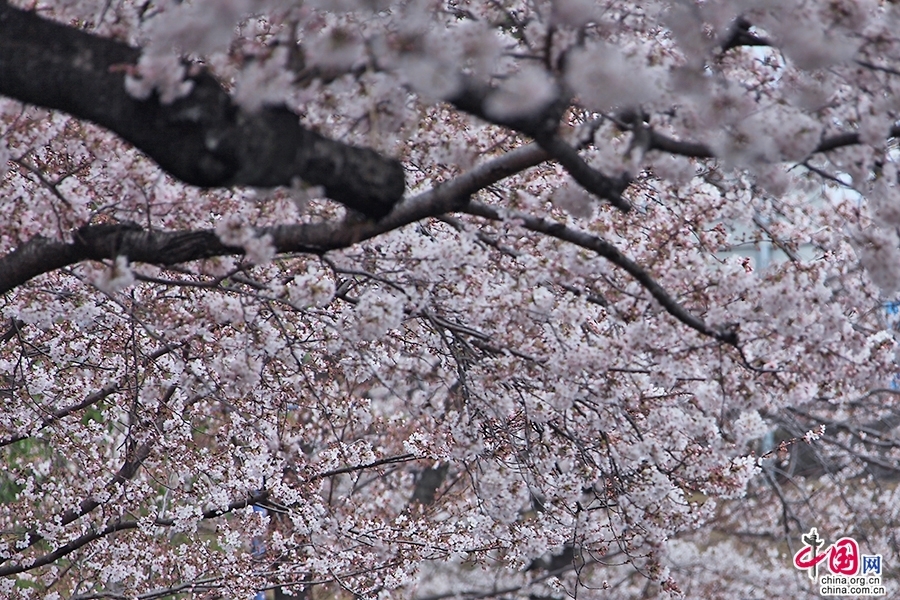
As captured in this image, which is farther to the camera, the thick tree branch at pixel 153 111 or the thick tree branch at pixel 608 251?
the thick tree branch at pixel 608 251

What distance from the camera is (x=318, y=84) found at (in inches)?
118

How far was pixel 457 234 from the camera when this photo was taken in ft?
15.7

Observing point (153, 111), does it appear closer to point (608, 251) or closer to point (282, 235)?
point (282, 235)

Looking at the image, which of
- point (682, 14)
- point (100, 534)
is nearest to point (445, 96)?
point (682, 14)

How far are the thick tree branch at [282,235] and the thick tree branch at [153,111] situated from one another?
1.60ft

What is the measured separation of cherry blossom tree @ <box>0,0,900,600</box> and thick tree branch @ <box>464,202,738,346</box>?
1 centimetres

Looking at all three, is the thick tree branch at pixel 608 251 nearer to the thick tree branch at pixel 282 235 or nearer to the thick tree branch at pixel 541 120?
the thick tree branch at pixel 282 235

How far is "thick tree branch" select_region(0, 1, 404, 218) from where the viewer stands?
301cm

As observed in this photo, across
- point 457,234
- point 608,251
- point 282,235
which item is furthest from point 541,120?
point 457,234

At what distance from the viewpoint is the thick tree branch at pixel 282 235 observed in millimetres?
3564

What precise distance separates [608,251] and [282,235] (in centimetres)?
117

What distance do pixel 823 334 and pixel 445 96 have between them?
1871 mm

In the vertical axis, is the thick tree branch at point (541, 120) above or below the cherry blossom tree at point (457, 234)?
below

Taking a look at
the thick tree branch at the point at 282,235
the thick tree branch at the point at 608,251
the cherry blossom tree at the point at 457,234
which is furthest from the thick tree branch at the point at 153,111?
the thick tree branch at the point at 608,251
